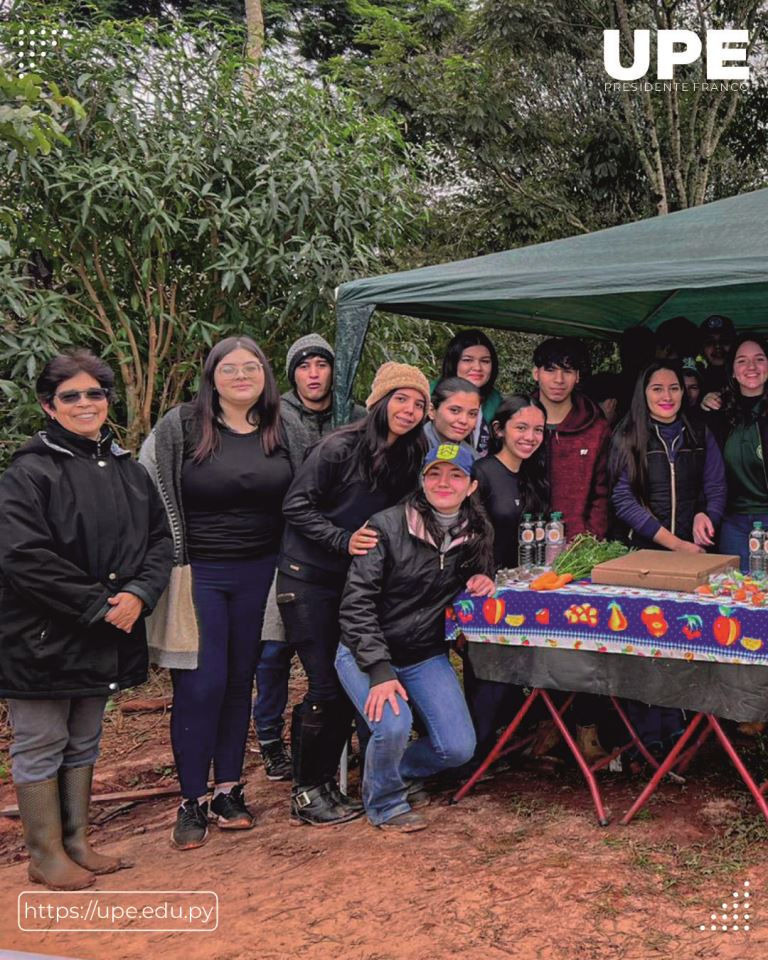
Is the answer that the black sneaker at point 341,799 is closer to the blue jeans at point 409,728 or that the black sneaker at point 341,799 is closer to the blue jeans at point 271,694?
the blue jeans at point 409,728

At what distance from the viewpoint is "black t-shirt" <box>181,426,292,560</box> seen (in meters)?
3.31

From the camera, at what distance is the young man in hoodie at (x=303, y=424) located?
425cm

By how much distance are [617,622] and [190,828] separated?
1.64 metres

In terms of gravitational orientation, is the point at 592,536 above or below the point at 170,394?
below

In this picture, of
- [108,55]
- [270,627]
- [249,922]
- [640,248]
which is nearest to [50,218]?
[108,55]

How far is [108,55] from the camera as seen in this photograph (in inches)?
215

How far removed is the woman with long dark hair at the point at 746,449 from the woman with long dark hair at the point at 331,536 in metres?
1.29

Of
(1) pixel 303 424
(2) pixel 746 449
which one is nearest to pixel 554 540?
(2) pixel 746 449

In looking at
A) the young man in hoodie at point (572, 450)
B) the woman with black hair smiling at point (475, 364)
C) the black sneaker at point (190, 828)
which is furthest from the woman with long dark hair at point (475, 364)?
the black sneaker at point (190, 828)

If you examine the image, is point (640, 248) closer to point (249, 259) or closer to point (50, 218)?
point (249, 259)

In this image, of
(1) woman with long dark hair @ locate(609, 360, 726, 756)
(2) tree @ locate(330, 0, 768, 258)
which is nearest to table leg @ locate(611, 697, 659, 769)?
(1) woman with long dark hair @ locate(609, 360, 726, 756)

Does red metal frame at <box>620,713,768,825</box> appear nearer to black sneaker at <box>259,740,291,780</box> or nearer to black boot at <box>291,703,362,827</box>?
black boot at <box>291,703,362,827</box>

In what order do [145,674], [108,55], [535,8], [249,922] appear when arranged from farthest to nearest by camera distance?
1. [535,8]
2. [108,55]
3. [145,674]
4. [249,922]

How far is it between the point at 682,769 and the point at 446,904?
1.30 metres
